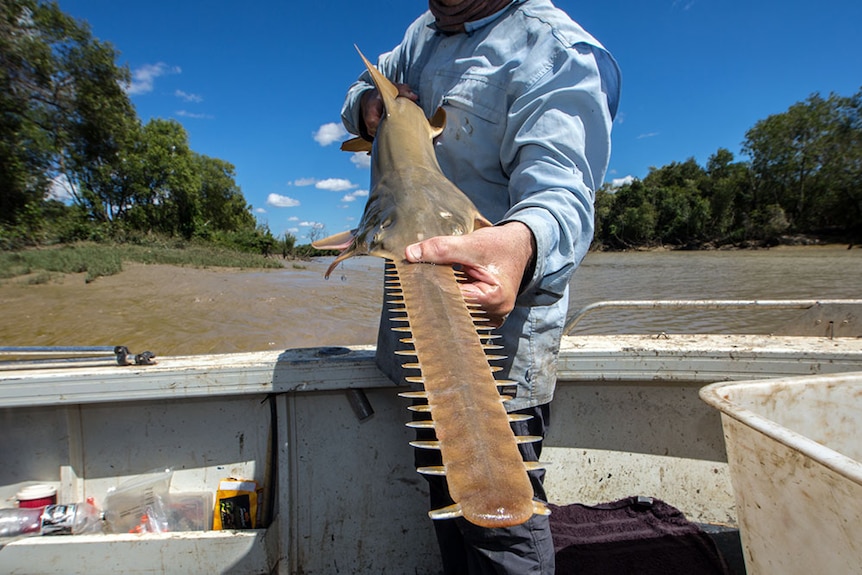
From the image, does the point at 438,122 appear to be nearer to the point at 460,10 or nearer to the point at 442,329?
the point at 460,10

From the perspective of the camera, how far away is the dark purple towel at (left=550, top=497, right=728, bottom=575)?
219 centimetres

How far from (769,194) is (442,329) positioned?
211 ft

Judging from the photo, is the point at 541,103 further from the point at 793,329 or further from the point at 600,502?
the point at 793,329

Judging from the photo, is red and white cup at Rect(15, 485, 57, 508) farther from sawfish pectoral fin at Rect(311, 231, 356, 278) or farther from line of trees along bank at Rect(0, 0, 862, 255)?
line of trees along bank at Rect(0, 0, 862, 255)

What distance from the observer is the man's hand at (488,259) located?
1080 mm

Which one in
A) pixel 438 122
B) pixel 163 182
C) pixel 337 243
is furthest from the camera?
pixel 163 182

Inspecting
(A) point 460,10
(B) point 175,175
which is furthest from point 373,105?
(B) point 175,175

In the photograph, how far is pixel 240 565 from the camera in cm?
207

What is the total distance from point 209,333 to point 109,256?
1388 centimetres

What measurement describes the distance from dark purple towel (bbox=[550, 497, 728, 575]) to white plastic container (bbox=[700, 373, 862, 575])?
1.11m

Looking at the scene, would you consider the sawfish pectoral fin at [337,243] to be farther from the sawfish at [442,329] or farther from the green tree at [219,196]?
the green tree at [219,196]

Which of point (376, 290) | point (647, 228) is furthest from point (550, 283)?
point (647, 228)

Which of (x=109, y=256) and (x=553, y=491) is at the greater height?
(x=109, y=256)

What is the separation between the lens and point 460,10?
170 cm
